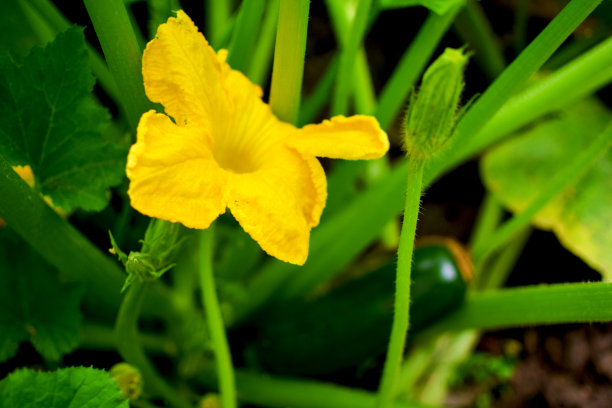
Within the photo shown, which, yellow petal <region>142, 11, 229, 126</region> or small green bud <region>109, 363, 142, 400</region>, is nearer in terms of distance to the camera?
yellow petal <region>142, 11, 229, 126</region>

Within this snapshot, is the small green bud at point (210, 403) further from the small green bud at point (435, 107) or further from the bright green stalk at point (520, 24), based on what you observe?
the bright green stalk at point (520, 24)

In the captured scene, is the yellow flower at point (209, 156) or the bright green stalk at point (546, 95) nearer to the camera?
the yellow flower at point (209, 156)

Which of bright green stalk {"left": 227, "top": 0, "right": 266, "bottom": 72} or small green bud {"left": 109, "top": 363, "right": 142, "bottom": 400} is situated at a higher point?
bright green stalk {"left": 227, "top": 0, "right": 266, "bottom": 72}

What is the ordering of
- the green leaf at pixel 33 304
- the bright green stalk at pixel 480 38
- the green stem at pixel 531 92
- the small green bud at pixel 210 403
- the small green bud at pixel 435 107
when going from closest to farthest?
the small green bud at pixel 435 107 → the green stem at pixel 531 92 → the green leaf at pixel 33 304 → the small green bud at pixel 210 403 → the bright green stalk at pixel 480 38

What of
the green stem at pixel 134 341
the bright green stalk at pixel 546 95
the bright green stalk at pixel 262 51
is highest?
the bright green stalk at pixel 262 51

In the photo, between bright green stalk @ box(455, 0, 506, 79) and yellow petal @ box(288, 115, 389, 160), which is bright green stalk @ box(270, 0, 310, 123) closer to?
yellow petal @ box(288, 115, 389, 160)

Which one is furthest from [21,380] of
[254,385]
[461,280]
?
[461,280]

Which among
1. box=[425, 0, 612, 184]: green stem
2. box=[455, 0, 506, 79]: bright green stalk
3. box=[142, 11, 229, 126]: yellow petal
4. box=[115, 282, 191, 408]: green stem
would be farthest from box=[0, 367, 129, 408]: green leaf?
box=[455, 0, 506, 79]: bright green stalk

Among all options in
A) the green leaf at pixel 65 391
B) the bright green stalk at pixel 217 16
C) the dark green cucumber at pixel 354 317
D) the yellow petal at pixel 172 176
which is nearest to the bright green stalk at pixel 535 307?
the dark green cucumber at pixel 354 317
